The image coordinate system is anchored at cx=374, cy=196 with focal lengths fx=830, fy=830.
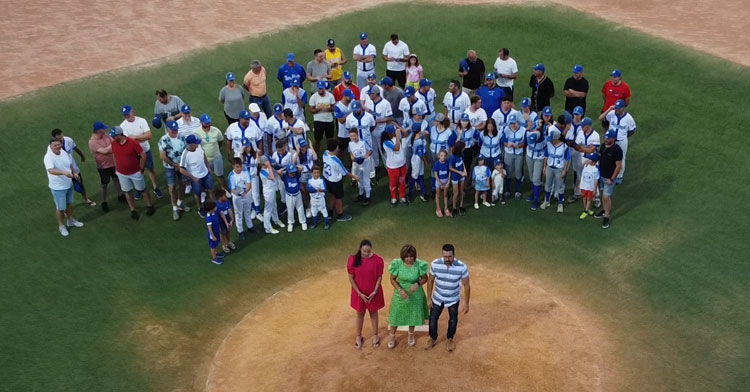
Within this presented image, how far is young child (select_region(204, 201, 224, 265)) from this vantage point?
50.0 feet

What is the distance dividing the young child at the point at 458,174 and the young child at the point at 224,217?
4.57m

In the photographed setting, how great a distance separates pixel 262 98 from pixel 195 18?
7756mm

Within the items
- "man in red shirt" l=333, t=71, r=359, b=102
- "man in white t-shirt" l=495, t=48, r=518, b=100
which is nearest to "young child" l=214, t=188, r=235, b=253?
"man in red shirt" l=333, t=71, r=359, b=102

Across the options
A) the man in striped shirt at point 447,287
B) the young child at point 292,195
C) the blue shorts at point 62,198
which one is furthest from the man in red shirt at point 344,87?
the man in striped shirt at point 447,287

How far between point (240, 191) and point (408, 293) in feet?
16.4

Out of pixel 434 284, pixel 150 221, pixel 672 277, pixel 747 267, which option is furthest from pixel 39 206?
pixel 747 267

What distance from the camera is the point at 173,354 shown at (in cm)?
1352

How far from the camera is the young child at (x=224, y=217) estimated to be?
15.4 meters

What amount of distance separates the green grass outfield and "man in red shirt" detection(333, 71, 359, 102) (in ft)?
7.92

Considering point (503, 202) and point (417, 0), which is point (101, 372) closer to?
point (503, 202)

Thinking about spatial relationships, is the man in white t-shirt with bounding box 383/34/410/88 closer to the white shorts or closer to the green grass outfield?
the green grass outfield

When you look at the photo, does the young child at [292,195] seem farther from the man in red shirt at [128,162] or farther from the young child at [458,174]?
the young child at [458,174]

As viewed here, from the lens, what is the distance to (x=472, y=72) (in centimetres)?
2023

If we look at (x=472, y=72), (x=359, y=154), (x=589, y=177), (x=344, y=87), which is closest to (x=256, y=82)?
(x=344, y=87)
